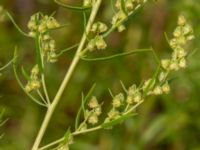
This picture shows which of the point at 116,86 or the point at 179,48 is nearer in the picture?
the point at 179,48

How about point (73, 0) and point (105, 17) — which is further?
point (73, 0)

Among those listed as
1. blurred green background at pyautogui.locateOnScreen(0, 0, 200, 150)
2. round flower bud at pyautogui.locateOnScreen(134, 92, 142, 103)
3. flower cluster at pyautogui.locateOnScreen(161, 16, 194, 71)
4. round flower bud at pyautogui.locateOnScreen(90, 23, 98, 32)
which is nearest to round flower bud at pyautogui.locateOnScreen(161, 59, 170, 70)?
flower cluster at pyautogui.locateOnScreen(161, 16, 194, 71)

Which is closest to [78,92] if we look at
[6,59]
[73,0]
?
[6,59]

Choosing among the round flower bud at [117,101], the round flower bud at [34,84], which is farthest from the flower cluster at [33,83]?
the round flower bud at [117,101]

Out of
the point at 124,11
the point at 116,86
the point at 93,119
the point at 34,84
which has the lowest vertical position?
the point at 116,86

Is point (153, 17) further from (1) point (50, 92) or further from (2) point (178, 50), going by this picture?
(2) point (178, 50)

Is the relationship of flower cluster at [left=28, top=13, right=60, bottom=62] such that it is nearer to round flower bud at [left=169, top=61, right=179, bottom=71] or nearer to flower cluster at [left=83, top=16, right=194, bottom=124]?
flower cluster at [left=83, top=16, right=194, bottom=124]

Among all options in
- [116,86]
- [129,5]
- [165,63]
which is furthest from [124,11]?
[116,86]

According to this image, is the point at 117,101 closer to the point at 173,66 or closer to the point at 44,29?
the point at 173,66
